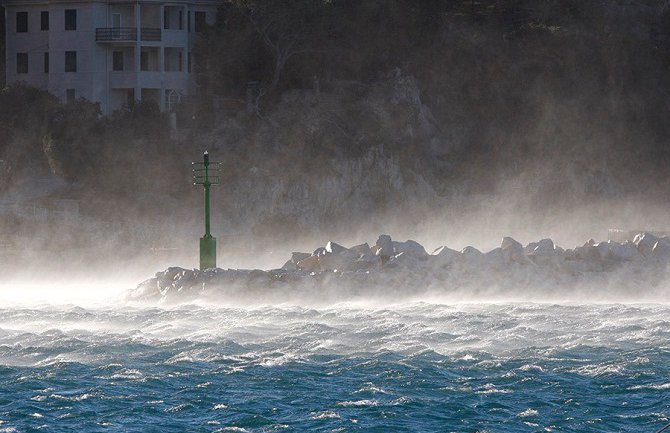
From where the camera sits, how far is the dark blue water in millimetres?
25062

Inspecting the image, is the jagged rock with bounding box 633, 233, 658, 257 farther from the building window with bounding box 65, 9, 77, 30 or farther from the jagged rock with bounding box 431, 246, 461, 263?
the building window with bounding box 65, 9, 77, 30

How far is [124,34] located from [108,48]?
108 cm

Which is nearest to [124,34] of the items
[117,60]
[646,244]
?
[117,60]

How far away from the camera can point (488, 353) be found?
2988 centimetres

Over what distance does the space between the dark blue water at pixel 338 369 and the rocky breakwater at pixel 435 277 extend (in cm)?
110

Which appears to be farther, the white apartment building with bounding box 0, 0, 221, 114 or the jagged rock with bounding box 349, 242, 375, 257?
the white apartment building with bounding box 0, 0, 221, 114

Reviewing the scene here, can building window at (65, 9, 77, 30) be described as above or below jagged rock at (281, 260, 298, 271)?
above

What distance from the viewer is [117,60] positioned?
6175cm

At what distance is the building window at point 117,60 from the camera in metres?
61.7

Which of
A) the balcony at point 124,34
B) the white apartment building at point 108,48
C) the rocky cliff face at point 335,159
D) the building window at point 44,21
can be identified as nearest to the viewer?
the rocky cliff face at point 335,159

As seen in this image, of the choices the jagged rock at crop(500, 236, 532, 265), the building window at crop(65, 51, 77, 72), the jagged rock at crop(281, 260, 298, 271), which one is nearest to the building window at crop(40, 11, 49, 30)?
the building window at crop(65, 51, 77, 72)

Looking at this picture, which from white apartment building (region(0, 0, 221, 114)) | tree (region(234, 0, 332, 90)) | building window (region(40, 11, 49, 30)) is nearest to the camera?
tree (region(234, 0, 332, 90))

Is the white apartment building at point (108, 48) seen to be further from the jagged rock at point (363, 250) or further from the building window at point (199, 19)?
Answer: the jagged rock at point (363, 250)

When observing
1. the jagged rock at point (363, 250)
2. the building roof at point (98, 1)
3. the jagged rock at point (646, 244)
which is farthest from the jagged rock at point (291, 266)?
the building roof at point (98, 1)
